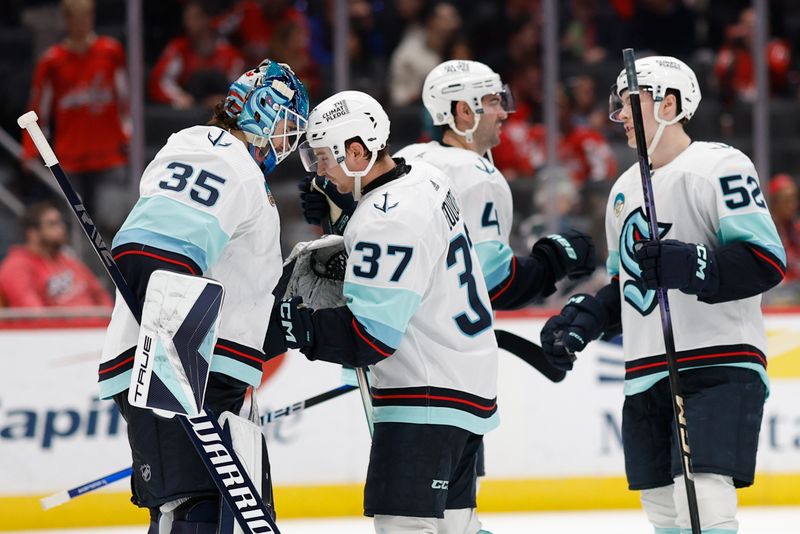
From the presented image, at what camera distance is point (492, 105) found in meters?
3.69

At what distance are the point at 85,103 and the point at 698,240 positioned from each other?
358 centimetres

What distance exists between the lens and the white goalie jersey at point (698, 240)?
297 cm

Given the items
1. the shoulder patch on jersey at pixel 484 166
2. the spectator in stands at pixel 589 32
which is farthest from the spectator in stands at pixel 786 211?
the shoulder patch on jersey at pixel 484 166

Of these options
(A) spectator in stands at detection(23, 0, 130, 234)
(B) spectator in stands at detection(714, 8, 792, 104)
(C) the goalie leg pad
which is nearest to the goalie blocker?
(C) the goalie leg pad

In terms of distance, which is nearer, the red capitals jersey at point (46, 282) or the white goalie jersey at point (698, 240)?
the white goalie jersey at point (698, 240)

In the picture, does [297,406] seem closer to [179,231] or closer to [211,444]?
[211,444]

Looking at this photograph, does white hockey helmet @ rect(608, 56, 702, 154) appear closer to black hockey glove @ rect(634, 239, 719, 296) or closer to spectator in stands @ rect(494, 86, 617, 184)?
black hockey glove @ rect(634, 239, 719, 296)

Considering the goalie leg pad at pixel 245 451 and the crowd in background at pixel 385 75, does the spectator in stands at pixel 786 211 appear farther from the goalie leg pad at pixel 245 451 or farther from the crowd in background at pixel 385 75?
the goalie leg pad at pixel 245 451

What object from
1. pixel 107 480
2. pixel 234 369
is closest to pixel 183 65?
pixel 107 480

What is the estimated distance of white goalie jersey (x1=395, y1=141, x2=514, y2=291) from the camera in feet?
11.4

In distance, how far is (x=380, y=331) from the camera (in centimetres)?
265

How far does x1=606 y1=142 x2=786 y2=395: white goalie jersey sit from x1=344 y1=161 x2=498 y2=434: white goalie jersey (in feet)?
1.48

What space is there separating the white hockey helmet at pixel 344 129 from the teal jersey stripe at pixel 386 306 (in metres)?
0.28

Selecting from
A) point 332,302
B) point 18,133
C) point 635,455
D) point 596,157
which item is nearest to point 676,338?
point 635,455
